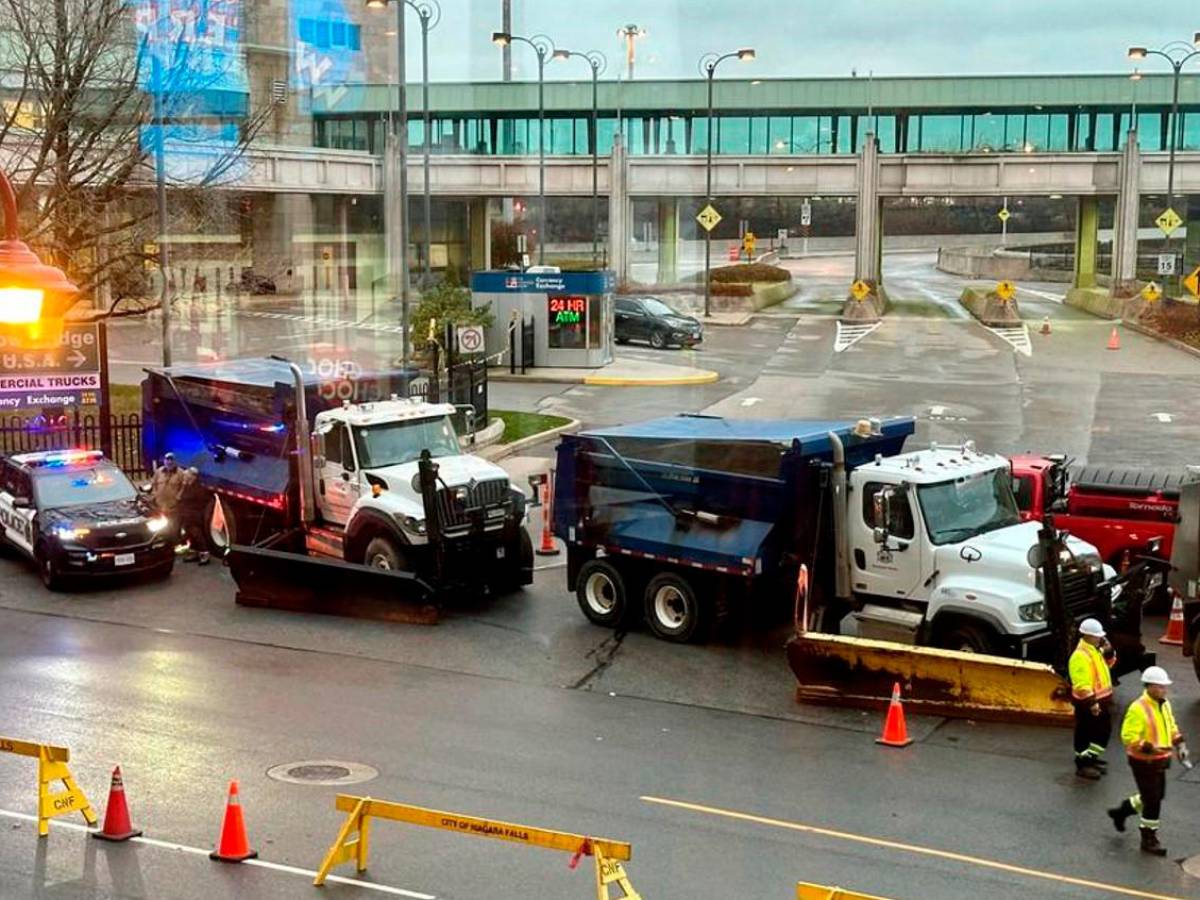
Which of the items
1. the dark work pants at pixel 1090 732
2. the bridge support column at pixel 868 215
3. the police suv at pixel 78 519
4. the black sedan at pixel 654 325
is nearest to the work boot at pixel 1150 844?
the dark work pants at pixel 1090 732

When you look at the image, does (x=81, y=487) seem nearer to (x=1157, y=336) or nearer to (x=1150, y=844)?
(x=1150, y=844)

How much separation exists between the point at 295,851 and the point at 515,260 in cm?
4849

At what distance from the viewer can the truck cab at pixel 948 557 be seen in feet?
48.3

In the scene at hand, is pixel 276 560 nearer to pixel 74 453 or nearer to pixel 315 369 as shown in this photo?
pixel 74 453

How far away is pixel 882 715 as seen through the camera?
14.5 meters

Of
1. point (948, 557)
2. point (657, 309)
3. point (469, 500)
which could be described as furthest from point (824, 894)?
point (657, 309)

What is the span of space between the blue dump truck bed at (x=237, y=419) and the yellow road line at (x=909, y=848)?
417 inches

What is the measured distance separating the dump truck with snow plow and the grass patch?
1391 centimetres

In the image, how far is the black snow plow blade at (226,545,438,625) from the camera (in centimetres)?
1809

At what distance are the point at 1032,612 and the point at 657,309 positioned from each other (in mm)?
36782

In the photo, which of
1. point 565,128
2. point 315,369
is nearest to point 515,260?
point 565,128

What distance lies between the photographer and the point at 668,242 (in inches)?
2648

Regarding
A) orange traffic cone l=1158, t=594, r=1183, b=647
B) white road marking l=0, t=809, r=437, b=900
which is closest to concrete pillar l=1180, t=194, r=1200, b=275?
orange traffic cone l=1158, t=594, r=1183, b=647

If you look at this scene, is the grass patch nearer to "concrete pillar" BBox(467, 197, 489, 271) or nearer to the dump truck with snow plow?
the dump truck with snow plow
